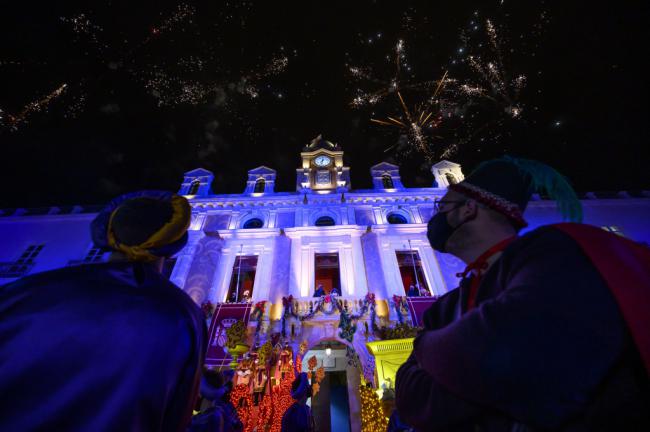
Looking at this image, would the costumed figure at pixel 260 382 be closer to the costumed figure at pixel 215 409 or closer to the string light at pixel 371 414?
the string light at pixel 371 414

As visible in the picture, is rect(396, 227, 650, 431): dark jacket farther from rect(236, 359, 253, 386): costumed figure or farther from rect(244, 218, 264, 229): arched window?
rect(244, 218, 264, 229): arched window

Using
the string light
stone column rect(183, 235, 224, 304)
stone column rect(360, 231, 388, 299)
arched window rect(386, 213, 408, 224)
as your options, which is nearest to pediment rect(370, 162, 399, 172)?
arched window rect(386, 213, 408, 224)

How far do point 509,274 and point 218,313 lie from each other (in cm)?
1239

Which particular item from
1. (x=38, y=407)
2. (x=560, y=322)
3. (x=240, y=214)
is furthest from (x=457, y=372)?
(x=240, y=214)

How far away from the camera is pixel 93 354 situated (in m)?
1.50

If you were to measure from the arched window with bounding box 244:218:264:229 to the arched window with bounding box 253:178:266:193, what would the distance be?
2869mm

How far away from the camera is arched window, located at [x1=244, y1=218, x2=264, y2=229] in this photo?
16.6 m

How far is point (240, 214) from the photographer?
1673cm

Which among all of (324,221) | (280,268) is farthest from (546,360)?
(324,221)

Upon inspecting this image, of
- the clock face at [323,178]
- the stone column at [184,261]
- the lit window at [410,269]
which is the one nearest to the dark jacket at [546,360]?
the lit window at [410,269]

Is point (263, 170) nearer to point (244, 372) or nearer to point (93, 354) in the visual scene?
point (244, 372)

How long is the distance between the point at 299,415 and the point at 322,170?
50.2 ft

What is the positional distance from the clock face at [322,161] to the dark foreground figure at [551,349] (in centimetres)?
1860

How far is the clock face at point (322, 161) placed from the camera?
1955 cm
